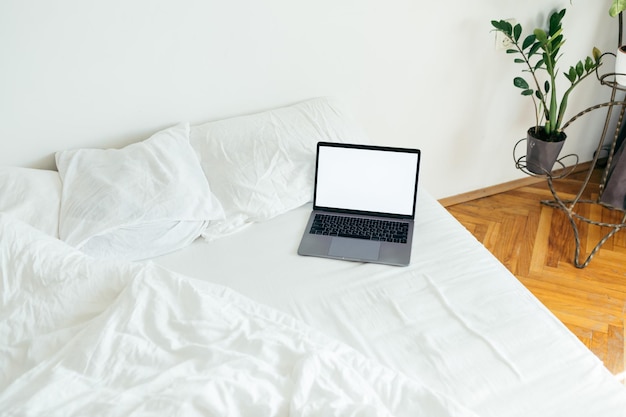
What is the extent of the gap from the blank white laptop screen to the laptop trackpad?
0.15 meters

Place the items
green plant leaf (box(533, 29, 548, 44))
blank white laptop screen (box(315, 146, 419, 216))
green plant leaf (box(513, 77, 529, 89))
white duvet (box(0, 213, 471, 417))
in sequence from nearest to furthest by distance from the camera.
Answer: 1. white duvet (box(0, 213, 471, 417))
2. blank white laptop screen (box(315, 146, 419, 216))
3. green plant leaf (box(533, 29, 548, 44))
4. green plant leaf (box(513, 77, 529, 89))

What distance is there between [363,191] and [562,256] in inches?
37.7

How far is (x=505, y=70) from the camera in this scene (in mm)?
2184

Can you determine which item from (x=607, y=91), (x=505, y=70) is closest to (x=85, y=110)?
(x=505, y=70)

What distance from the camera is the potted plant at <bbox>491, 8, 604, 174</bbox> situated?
2.00 metres

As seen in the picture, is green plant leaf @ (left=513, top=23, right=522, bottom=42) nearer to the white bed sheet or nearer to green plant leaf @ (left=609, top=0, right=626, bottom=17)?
green plant leaf @ (left=609, top=0, right=626, bottom=17)

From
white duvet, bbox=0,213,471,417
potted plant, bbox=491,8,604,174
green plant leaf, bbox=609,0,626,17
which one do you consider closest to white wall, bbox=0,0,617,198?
potted plant, bbox=491,8,604,174

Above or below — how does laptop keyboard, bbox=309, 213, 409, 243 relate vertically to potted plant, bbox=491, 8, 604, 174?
below

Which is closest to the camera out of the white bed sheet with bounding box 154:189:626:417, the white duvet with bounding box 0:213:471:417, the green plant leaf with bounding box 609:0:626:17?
the white duvet with bounding box 0:213:471:417

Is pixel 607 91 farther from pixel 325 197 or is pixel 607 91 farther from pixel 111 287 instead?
pixel 111 287

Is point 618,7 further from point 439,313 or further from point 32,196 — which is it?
point 32,196

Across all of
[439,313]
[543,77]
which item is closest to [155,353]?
[439,313]

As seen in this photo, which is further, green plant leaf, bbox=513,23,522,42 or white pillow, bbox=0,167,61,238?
green plant leaf, bbox=513,23,522,42

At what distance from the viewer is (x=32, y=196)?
1.43m
